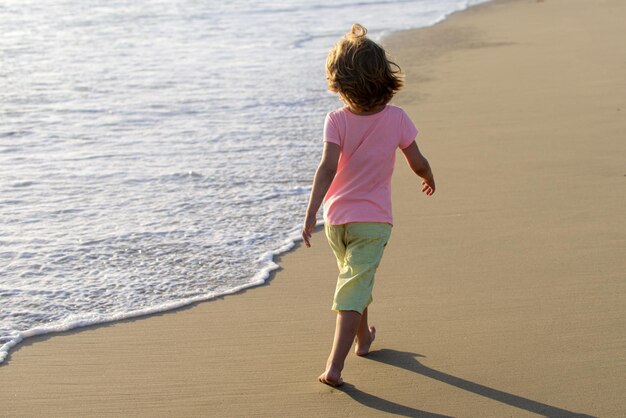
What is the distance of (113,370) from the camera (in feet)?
12.5

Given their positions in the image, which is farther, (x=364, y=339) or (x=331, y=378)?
(x=364, y=339)

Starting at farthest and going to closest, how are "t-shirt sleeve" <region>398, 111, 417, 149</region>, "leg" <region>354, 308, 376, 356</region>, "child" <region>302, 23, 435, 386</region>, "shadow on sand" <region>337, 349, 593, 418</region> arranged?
"leg" <region>354, 308, 376, 356</region>
"t-shirt sleeve" <region>398, 111, 417, 149</region>
"child" <region>302, 23, 435, 386</region>
"shadow on sand" <region>337, 349, 593, 418</region>

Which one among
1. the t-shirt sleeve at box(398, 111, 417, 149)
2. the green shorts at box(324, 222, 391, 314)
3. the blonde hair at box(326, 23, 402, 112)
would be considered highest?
the blonde hair at box(326, 23, 402, 112)

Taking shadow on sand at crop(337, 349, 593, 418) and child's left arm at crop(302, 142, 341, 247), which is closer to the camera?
shadow on sand at crop(337, 349, 593, 418)

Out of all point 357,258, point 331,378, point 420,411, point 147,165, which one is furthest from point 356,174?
point 147,165

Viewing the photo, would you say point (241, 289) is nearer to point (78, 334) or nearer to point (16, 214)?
point (78, 334)

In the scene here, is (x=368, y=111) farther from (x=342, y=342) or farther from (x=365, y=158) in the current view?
(x=342, y=342)

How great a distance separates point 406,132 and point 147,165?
12.6 ft

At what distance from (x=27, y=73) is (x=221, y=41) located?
11.6 feet

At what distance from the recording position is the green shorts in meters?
3.56

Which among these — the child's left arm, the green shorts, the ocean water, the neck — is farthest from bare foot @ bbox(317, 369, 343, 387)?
the ocean water

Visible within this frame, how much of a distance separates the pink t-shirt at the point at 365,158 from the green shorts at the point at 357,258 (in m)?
0.04

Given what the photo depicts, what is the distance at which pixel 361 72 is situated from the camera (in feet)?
11.2

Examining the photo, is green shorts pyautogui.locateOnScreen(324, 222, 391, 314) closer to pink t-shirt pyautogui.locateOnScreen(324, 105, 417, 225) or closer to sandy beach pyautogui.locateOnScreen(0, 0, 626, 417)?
pink t-shirt pyautogui.locateOnScreen(324, 105, 417, 225)
